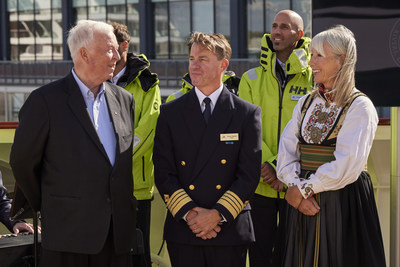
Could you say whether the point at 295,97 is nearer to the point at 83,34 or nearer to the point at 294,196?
the point at 294,196

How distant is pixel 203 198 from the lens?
369cm

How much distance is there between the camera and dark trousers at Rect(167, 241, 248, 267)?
3.65 metres

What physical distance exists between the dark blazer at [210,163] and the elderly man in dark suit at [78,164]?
1.18 feet

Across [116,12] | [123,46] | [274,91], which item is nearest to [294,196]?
[274,91]

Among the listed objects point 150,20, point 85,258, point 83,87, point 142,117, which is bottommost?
point 85,258

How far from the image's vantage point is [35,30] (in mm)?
35312

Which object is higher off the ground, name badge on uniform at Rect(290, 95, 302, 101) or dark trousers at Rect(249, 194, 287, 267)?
name badge on uniform at Rect(290, 95, 302, 101)

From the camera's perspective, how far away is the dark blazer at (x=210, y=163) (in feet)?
A: 12.0

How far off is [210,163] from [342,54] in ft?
2.99

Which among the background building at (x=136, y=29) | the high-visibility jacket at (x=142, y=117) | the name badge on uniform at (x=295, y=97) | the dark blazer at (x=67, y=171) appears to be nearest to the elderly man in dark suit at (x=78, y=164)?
the dark blazer at (x=67, y=171)

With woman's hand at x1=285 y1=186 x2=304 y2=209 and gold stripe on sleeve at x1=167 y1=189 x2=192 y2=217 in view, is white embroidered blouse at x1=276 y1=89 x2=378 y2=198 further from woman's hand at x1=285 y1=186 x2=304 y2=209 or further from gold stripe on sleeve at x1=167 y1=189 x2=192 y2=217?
gold stripe on sleeve at x1=167 y1=189 x2=192 y2=217

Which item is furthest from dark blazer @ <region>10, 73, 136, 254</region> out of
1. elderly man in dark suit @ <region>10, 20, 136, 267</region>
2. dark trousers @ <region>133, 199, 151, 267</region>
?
dark trousers @ <region>133, 199, 151, 267</region>

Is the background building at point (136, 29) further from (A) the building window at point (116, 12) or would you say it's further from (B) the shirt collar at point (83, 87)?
(B) the shirt collar at point (83, 87)

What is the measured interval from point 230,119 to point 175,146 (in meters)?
0.34
